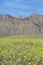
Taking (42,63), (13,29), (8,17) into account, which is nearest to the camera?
(42,63)

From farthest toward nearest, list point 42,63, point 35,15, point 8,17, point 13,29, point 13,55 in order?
point 35,15
point 8,17
point 13,29
point 13,55
point 42,63

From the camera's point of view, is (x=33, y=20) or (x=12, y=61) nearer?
(x=12, y=61)

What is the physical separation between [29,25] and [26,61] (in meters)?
91.3

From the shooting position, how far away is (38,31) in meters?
97.9

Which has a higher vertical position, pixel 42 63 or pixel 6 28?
pixel 42 63

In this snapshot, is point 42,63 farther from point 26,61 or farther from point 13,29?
point 13,29

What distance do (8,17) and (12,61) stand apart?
101 metres

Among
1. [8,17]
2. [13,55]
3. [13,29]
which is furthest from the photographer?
[8,17]

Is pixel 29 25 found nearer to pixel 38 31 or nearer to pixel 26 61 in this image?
pixel 38 31

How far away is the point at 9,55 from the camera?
332 inches

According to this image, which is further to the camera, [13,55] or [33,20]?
[33,20]

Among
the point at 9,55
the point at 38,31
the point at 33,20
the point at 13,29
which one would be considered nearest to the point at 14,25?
the point at 13,29

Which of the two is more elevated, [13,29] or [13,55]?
[13,55]

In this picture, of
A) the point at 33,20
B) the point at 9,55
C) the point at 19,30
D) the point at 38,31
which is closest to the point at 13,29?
the point at 19,30
